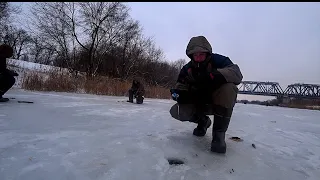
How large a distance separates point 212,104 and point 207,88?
4.9 inches

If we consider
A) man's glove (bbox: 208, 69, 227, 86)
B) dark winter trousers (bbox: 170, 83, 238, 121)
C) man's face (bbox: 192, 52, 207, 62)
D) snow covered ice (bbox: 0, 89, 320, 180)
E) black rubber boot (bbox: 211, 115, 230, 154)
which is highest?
man's face (bbox: 192, 52, 207, 62)

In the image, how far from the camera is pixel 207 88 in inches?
65.6

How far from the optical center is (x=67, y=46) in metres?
15.2

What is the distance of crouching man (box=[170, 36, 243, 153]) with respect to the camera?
1.54 metres

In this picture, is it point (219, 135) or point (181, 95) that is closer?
point (219, 135)

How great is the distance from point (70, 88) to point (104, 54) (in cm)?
891

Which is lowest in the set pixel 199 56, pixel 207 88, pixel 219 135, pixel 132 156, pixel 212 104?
pixel 132 156

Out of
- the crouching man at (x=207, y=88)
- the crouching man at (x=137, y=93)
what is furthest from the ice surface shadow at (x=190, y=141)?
the crouching man at (x=137, y=93)

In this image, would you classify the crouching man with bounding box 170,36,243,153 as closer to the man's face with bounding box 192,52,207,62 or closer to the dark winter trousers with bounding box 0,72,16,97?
the man's face with bounding box 192,52,207,62

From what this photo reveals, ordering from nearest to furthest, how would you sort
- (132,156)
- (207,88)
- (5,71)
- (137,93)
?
(132,156), (207,88), (5,71), (137,93)

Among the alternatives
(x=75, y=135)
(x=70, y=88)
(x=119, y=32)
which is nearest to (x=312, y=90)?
(x=119, y=32)

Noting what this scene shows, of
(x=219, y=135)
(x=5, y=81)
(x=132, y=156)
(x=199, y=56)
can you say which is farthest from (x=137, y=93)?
(x=132, y=156)

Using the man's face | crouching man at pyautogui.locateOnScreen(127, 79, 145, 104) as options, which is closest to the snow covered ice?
the man's face

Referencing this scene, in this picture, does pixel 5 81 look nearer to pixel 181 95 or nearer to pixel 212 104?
pixel 181 95
